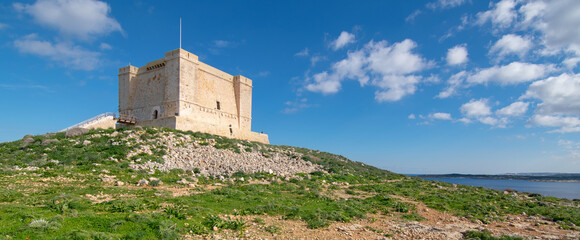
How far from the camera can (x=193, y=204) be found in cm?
930

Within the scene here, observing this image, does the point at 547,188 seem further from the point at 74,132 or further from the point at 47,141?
the point at 47,141

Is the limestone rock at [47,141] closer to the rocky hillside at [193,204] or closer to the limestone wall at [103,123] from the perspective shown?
the rocky hillside at [193,204]

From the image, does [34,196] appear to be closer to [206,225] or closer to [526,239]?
[206,225]

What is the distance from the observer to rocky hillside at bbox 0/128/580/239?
23.1ft

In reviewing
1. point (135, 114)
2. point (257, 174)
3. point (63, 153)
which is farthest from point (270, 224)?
point (135, 114)

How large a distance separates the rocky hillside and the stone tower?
8514 millimetres

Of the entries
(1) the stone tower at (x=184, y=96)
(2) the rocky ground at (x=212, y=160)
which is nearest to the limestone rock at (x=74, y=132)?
(2) the rocky ground at (x=212, y=160)

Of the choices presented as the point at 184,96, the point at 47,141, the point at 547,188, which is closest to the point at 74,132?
the point at 47,141

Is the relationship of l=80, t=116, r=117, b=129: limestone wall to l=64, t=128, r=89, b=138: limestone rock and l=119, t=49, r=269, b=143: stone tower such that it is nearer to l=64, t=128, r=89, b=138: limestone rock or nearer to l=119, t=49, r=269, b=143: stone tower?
l=119, t=49, r=269, b=143: stone tower

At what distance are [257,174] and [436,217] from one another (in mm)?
10367

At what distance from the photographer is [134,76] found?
108 feet

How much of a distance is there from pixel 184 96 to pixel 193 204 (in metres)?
21.3

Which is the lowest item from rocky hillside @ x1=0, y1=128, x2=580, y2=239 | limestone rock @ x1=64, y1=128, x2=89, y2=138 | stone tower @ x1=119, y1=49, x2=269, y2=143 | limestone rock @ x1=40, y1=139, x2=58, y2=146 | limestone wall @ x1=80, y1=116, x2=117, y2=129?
rocky hillside @ x1=0, y1=128, x2=580, y2=239

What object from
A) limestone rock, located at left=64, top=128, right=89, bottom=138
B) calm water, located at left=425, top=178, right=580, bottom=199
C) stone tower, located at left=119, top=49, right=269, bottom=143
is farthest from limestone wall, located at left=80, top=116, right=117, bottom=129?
calm water, located at left=425, top=178, right=580, bottom=199
